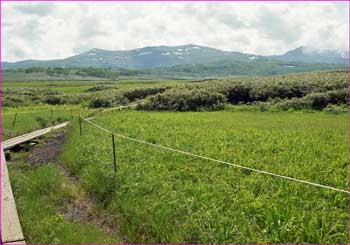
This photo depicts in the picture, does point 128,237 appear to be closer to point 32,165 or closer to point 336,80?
point 32,165

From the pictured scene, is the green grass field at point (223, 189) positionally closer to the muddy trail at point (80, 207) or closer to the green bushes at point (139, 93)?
the muddy trail at point (80, 207)

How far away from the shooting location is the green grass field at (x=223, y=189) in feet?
24.0

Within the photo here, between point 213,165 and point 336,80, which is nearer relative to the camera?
point 213,165

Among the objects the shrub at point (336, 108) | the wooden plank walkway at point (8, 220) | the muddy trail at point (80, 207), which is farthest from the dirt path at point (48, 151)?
the shrub at point (336, 108)

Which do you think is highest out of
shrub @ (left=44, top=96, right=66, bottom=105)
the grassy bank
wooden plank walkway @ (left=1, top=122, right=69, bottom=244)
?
wooden plank walkway @ (left=1, top=122, right=69, bottom=244)

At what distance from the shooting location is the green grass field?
730 centimetres

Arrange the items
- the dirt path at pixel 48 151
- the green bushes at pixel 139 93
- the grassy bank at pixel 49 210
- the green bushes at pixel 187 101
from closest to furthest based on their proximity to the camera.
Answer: the grassy bank at pixel 49 210 → the dirt path at pixel 48 151 → the green bushes at pixel 187 101 → the green bushes at pixel 139 93

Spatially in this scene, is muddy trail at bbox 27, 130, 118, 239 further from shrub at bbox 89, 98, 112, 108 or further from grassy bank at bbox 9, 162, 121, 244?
shrub at bbox 89, 98, 112, 108

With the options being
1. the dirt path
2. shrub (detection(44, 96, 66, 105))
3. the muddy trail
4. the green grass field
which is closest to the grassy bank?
the muddy trail

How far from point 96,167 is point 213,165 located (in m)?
3.98

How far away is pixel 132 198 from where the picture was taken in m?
10.1

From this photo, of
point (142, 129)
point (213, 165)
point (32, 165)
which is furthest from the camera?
point (142, 129)

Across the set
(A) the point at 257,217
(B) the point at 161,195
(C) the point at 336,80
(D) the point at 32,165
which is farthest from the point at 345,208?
(C) the point at 336,80

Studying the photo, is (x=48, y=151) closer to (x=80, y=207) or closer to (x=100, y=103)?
(x=80, y=207)
